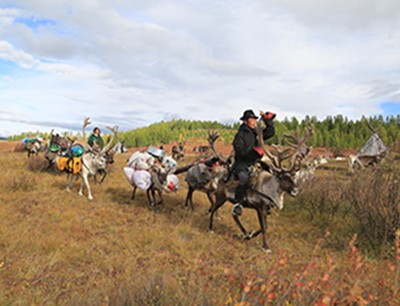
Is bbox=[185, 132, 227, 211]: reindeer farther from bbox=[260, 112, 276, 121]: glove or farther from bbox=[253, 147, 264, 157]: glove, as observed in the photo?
bbox=[260, 112, 276, 121]: glove

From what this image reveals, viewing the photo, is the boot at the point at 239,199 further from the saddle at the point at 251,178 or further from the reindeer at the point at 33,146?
the reindeer at the point at 33,146

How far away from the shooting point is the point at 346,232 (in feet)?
25.5

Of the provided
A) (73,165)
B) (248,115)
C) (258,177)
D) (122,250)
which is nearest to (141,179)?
(122,250)

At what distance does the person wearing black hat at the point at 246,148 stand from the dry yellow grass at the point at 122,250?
131 cm

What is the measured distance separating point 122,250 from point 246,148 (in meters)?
3.49

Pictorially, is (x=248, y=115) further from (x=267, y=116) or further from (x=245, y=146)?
Answer: (x=245, y=146)

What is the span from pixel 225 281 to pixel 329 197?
6.13 metres

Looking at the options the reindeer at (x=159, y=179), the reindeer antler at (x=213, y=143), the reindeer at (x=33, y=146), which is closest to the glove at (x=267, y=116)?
the reindeer antler at (x=213, y=143)

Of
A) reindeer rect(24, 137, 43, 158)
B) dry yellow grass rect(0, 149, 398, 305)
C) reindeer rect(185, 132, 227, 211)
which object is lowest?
dry yellow grass rect(0, 149, 398, 305)

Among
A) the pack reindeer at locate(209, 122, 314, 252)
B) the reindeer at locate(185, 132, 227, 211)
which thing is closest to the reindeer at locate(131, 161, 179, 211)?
the reindeer at locate(185, 132, 227, 211)

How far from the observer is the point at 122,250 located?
6117mm

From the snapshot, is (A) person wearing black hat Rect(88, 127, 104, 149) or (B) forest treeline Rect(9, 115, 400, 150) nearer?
(A) person wearing black hat Rect(88, 127, 104, 149)

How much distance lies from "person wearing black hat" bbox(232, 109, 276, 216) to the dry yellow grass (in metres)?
1.31

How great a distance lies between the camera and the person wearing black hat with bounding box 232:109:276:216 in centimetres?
662
